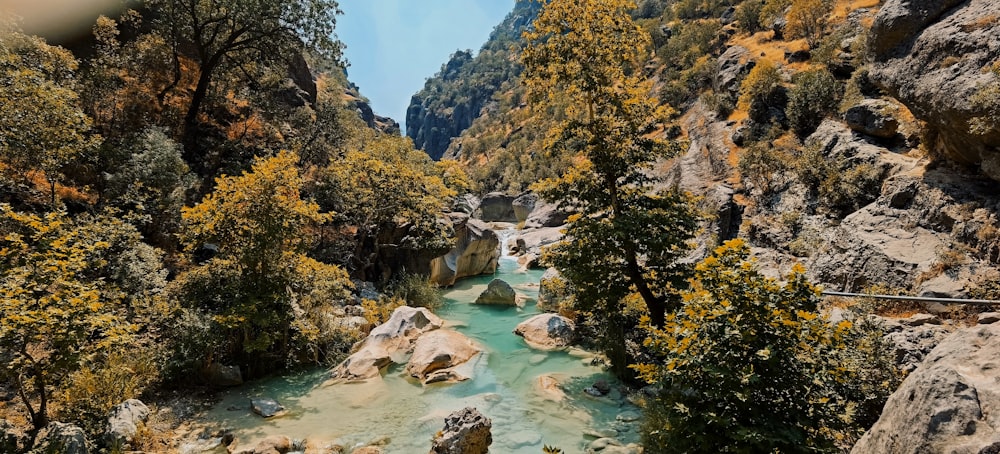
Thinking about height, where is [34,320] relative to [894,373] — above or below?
above

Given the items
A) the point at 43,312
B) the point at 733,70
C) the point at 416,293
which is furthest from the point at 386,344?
the point at 733,70

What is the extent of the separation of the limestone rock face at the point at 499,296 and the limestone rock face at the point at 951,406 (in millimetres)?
18583

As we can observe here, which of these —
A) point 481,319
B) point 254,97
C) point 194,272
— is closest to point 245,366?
point 194,272

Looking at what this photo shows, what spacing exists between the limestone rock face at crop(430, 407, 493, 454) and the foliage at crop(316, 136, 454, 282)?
1429 centimetres

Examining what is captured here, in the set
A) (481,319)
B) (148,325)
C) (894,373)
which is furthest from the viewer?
(481,319)

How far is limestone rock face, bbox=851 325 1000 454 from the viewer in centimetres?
→ 347

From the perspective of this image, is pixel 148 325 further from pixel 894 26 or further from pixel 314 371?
pixel 894 26

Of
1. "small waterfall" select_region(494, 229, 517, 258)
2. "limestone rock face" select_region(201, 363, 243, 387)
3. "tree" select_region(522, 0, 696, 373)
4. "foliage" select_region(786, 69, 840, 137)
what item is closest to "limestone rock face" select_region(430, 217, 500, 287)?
"small waterfall" select_region(494, 229, 517, 258)

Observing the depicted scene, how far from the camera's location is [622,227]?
11.4 meters

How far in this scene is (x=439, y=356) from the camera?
47.1 ft

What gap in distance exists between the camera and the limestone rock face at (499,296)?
2289cm

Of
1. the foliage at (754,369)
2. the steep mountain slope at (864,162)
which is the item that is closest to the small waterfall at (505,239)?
the steep mountain slope at (864,162)

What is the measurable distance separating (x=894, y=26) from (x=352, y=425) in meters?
18.6

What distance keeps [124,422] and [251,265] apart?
5.07 metres
